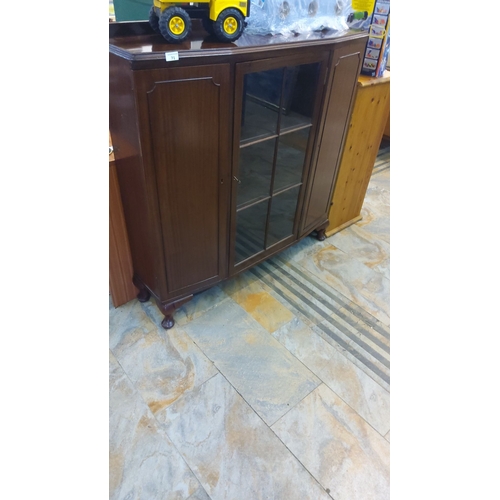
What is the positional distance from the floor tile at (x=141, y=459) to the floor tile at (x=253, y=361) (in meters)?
0.34

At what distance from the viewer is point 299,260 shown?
2213 mm

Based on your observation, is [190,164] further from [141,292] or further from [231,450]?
[231,450]

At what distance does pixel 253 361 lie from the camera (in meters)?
1.62

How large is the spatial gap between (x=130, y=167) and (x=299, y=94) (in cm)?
76

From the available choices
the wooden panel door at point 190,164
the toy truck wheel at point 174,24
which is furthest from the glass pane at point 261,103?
A: the toy truck wheel at point 174,24

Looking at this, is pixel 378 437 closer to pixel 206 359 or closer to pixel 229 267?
pixel 206 359

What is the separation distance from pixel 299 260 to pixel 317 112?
89 cm

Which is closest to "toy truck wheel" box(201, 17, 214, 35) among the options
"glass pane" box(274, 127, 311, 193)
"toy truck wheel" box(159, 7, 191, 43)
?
"toy truck wheel" box(159, 7, 191, 43)

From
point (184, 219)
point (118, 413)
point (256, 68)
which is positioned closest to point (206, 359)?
point (118, 413)

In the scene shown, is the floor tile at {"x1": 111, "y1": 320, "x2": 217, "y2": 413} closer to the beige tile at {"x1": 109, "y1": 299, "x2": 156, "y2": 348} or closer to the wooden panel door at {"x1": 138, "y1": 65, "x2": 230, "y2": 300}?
the beige tile at {"x1": 109, "y1": 299, "x2": 156, "y2": 348}

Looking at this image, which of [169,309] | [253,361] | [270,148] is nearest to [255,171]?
[270,148]

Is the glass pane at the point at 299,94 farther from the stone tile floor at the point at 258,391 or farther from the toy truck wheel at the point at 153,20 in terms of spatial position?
the stone tile floor at the point at 258,391

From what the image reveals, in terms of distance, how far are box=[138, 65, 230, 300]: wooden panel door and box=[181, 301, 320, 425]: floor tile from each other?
222 mm

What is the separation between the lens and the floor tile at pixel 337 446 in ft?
4.09
